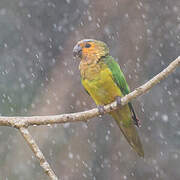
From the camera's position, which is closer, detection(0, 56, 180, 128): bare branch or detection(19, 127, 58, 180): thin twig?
detection(19, 127, 58, 180): thin twig

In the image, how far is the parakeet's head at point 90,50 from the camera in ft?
10.7

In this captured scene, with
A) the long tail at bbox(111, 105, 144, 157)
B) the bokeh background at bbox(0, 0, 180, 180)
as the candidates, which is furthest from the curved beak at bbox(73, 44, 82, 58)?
the bokeh background at bbox(0, 0, 180, 180)

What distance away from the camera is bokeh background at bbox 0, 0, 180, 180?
19.4 feet

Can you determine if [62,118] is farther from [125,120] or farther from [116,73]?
[125,120]

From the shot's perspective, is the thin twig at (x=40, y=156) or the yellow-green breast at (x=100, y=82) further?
the yellow-green breast at (x=100, y=82)

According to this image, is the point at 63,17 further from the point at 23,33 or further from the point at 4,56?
the point at 4,56

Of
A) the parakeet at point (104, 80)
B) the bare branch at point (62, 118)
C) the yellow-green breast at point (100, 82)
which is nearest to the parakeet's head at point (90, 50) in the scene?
the parakeet at point (104, 80)

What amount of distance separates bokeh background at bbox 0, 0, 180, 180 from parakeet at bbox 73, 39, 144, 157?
7.98 ft

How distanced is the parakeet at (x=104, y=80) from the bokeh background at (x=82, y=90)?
2434 millimetres

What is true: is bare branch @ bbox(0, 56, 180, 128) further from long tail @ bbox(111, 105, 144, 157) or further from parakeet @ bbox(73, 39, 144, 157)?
long tail @ bbox(111, 105, 144, 157)

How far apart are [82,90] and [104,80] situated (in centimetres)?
267

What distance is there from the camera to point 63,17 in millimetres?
6879

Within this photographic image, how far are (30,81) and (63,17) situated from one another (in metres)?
1.19

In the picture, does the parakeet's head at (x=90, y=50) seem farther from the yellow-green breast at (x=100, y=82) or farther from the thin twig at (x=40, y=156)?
the thin twig at (x=40, y=156)
